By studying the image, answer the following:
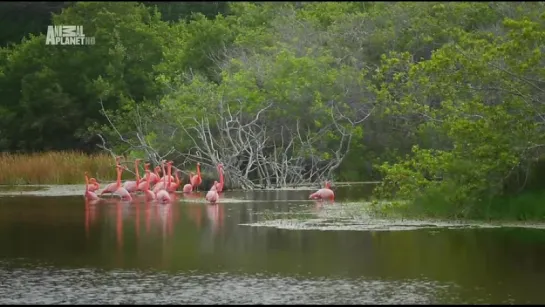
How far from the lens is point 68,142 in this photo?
43375 millimetres

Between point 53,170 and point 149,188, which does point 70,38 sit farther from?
point 149,188

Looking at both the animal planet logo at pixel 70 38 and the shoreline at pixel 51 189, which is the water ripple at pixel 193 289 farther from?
the animal planet logo at pixel 70 38

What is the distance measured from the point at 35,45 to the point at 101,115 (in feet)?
12.8

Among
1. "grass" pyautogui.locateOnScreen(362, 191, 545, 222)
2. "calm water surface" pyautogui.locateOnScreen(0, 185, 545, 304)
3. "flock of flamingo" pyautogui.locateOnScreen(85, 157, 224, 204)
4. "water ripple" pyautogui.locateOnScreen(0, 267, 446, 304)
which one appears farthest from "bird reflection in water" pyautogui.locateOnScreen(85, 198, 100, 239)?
"grass" pyautogui.locateOnScreen(362, 191, 545, 222)

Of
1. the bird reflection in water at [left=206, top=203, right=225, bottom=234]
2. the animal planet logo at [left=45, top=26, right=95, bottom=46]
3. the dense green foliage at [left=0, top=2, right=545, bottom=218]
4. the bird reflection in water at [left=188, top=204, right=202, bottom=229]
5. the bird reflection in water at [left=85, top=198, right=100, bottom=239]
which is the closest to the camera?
the dense green foliage at [left=0, top=2, right=545, bottom=218]

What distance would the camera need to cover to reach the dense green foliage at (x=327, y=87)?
18.6 metres

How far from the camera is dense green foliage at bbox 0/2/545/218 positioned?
1862 centimetres

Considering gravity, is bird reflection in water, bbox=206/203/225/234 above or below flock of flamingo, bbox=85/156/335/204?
below

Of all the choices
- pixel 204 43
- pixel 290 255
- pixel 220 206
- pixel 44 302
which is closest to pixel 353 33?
pixel 204 43

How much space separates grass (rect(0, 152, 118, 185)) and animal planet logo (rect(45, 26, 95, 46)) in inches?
365

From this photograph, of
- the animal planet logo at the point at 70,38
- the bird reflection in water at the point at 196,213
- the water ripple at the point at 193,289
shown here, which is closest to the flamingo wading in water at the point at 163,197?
the bird reflection in water at the point at 196,213

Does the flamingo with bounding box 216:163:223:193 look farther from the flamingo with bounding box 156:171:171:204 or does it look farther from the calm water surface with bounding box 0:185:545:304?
the calm water surface with bounding box 0:185:545:304

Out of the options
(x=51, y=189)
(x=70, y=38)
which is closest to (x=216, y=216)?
(x=51, y=189)

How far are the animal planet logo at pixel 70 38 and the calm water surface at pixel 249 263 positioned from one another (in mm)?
22809
